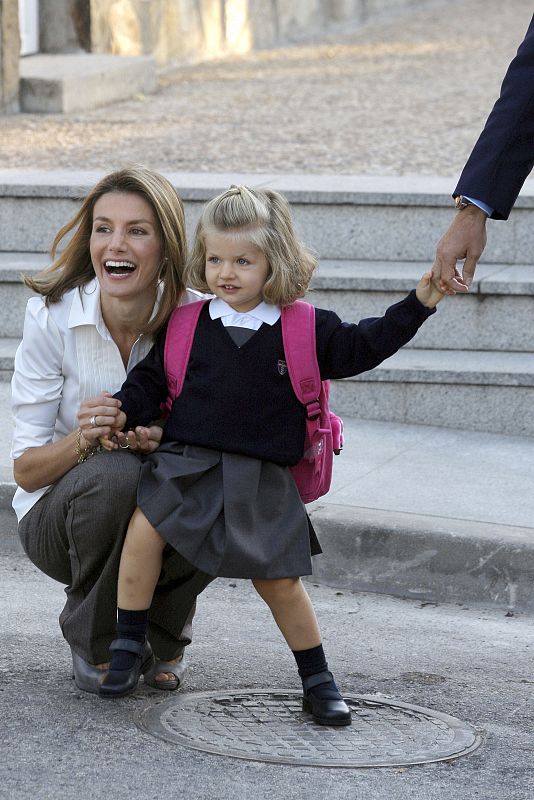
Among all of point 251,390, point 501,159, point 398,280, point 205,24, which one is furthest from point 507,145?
point 205,24

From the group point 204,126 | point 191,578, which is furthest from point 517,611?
point 204,126

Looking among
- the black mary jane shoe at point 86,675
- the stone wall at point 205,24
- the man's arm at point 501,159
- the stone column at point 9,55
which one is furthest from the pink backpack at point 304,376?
the stone wall at point 205,24

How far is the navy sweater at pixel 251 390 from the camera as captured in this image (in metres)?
3.16

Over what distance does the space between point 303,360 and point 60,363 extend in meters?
0.62

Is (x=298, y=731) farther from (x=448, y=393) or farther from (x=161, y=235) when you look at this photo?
(x=448, y=393)

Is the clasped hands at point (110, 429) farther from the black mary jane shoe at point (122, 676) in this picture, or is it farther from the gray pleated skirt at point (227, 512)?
the black mary jane shoe at point (122, 676)

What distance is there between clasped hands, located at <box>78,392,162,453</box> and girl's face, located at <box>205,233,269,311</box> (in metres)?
0.34

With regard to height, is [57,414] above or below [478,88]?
below

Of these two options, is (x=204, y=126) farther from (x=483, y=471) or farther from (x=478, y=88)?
(x=483, y=471)

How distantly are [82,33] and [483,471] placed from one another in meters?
7.11

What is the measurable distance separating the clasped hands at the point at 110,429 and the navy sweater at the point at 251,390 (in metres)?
0.03

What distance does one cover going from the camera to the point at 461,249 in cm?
319

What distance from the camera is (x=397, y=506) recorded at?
4.49 metres

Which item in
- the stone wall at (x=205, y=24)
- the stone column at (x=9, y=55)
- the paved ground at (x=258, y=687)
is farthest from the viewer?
the stone wall at (x=205, y=24)
